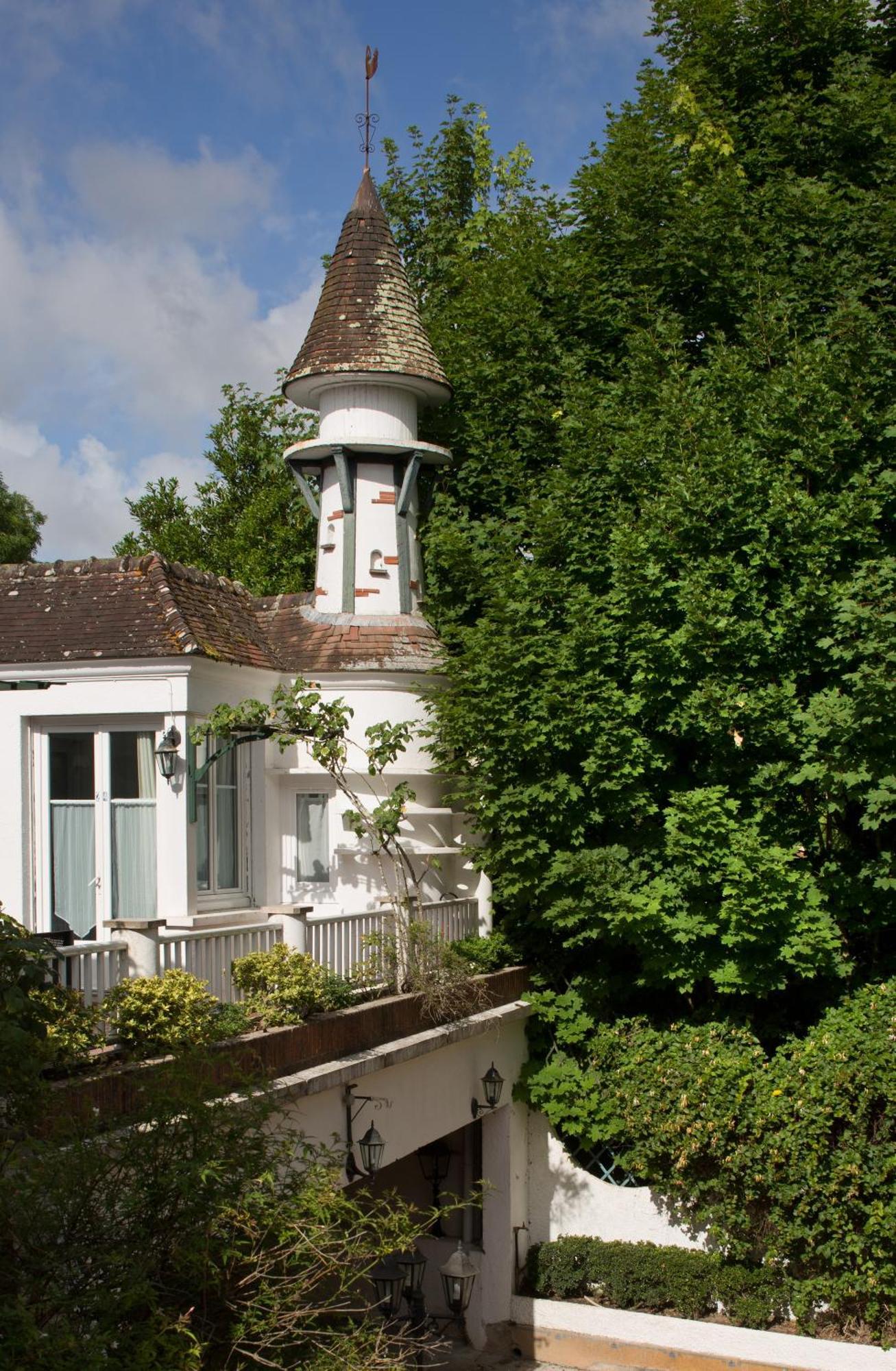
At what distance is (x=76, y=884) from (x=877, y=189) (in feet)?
42.7

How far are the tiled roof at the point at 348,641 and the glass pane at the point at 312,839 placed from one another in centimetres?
155

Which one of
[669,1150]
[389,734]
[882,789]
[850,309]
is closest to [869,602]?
[882,789]

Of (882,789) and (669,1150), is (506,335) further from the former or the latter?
(669,1150)

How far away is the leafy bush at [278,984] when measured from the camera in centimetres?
987

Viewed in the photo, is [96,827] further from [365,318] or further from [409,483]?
[365,318]

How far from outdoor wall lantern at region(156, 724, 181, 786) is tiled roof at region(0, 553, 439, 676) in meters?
0.81

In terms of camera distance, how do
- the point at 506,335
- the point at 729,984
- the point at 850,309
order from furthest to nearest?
1. the point at 506,335
2. the point at 850,309
3. the point at 729,984

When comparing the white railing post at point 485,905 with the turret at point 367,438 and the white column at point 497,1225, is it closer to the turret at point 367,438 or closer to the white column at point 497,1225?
the white column at point 497,1225

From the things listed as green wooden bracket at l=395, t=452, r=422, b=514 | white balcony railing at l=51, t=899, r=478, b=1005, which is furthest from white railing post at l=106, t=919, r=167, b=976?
green wooden bracket at l=395, t=452, r=422, b=514

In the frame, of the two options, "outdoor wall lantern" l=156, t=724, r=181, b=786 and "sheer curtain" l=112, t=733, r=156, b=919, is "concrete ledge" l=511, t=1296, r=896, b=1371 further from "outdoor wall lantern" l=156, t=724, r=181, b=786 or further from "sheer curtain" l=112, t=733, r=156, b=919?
"outdoor wall lantern" l=156, t=724, r=181, b=786

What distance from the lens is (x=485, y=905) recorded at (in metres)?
14.7

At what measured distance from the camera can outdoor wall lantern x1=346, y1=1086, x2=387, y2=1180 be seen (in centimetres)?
1034

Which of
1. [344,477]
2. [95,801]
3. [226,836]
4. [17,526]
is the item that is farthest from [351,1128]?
[17,526]

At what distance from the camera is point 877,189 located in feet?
53.2
